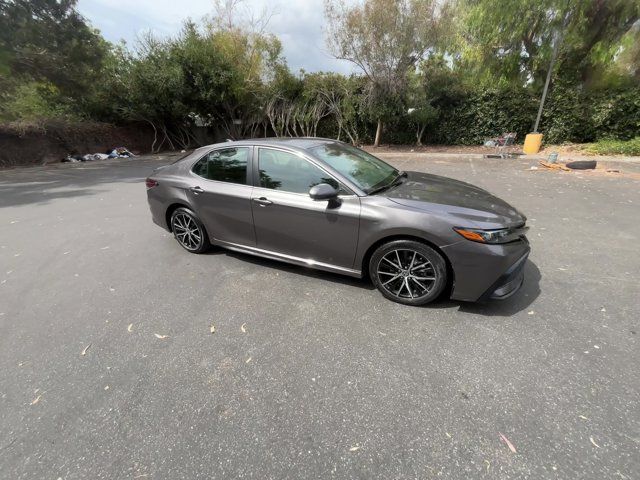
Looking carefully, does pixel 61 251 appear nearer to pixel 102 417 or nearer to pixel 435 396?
pixel 102 417

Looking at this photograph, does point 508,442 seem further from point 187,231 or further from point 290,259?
point 187,231

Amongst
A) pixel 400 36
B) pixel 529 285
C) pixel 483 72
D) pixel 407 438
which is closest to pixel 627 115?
pixel 483 72

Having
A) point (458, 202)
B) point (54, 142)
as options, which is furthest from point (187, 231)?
point (54, 142)

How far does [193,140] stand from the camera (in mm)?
21328

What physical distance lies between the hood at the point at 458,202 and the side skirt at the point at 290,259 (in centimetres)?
85

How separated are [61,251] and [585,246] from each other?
23.6 ft

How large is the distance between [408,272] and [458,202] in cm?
80

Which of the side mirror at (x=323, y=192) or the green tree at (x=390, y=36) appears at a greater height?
the green tree at (x=390, y=36)

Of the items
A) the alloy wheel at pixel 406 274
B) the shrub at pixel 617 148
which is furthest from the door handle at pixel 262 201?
the shrub at pixel 617 148

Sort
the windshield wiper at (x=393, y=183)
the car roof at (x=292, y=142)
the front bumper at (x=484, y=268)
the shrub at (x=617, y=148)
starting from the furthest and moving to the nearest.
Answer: the shrub at (x=617, y=148) → the car roof at (x=292, y=142) → the windshield wiper at (x=393, y=183) → the front bumper at (x=484, y=268)

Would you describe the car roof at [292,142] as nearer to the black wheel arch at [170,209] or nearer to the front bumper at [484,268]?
the black wheel arch at [170,209]

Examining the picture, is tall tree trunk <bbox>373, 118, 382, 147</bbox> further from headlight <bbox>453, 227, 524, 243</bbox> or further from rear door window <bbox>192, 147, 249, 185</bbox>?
headlight <bbox>453, 227, 524, 243</bbox>

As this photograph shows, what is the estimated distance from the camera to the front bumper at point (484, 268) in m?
2.53

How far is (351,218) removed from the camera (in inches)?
113
